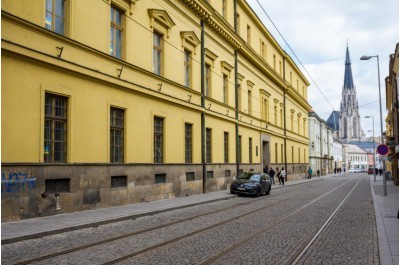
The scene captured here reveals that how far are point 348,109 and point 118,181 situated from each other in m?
154

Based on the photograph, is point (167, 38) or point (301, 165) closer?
point (167, 38)

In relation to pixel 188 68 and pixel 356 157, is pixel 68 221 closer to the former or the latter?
pixel 188 68

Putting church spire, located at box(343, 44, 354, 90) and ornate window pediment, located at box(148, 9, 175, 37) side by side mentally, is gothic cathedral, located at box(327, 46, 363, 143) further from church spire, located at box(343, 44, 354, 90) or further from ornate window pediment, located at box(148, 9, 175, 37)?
ornate window pediment, located at box(148, 9, 175, 37)

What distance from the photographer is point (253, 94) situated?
3712 cm

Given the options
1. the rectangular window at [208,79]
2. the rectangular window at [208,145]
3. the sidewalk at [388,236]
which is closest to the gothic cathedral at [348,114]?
the rectangular window at [208,79]

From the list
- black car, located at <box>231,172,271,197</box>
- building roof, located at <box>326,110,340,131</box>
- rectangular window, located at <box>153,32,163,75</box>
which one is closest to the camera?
rectangular window, located at <box>153,32,163,75</box>

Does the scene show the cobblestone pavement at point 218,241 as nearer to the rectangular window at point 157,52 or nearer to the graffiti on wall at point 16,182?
the graffiti on wall at point 16,182

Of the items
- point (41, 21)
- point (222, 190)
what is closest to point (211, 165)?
point (222, 190)

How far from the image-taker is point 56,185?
13.7 m

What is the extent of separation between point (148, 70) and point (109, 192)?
20.3 ft

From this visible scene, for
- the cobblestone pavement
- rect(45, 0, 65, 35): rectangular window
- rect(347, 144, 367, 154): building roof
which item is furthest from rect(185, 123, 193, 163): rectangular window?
rect(347, 144, 367, 154): building roof

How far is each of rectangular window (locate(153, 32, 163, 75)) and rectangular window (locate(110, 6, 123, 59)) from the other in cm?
304

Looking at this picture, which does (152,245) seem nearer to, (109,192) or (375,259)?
(375,259)

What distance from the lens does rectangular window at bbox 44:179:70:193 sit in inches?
524
